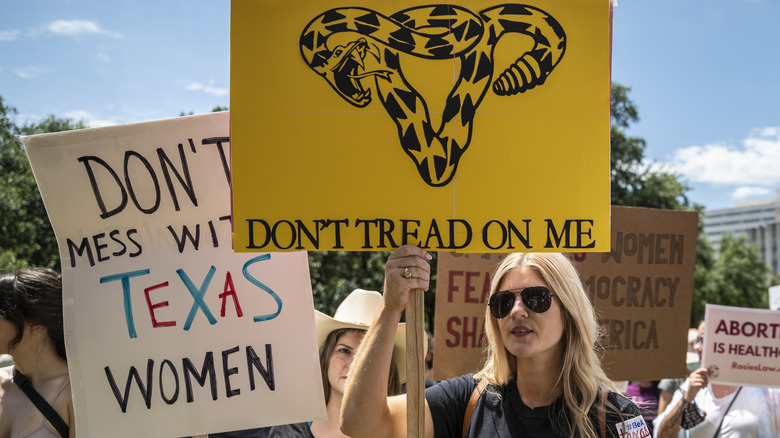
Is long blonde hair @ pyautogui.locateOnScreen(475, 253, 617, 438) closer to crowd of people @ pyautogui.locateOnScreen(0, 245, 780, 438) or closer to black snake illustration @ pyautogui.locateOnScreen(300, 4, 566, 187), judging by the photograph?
crowd of people @ pyautogui.locateOnScreen(0, 245, 780, 438)

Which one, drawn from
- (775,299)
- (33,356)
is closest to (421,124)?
(33,356)

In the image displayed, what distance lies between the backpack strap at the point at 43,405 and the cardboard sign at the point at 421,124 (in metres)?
1.25

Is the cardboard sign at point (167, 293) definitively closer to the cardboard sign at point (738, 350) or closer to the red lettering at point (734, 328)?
the cardboard sign at point (738, 350)

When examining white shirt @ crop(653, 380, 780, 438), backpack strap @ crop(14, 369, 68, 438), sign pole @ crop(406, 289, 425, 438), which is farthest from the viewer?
white shirt @ crop(653, 380, 780, 438)

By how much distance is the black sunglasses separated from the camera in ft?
7.31

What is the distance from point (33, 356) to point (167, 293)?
0.78 m

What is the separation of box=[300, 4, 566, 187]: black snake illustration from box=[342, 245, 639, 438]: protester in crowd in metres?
0.52

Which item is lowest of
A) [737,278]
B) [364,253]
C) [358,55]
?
[737,278]

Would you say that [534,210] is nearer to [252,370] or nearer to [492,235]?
[492,235]

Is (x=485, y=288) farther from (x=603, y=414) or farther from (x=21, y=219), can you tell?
(x=21, y=219)

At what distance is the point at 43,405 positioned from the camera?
2.68 m

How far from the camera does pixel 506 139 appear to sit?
2166mm

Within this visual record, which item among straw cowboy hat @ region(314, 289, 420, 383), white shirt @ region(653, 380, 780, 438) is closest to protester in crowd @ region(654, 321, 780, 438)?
white shirt @ region(653, 380, 780, 438)

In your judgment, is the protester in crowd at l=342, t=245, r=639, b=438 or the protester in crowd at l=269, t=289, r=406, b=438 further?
the protester in crowd at l=269, t=289, r=406, b=438
